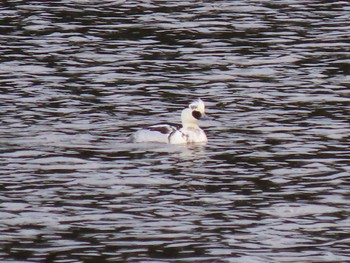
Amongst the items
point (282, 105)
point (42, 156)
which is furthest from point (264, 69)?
point (42, 156)

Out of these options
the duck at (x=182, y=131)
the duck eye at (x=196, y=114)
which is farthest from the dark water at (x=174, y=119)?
the duck eye at (x=196, y=114)

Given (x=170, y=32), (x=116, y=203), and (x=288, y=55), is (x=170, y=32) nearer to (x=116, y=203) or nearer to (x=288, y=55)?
(x=288, y=55)

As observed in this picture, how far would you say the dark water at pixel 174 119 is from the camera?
15.1 m

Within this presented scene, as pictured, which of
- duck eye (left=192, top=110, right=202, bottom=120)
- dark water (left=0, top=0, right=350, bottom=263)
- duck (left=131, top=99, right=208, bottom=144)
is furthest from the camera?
duck eye (left=192, top=110, right=202, bottom=120)

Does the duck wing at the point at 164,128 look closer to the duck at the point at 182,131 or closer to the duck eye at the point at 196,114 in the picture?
the duck at the point at 182,131

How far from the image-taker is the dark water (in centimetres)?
1514

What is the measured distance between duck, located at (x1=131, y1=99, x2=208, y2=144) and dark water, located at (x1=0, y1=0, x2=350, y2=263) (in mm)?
252

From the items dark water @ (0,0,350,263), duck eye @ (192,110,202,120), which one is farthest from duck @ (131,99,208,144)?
dark water @ (0,0,350,263)

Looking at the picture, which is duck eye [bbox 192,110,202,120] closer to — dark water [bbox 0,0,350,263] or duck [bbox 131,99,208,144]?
duck [bbox 131,99,208,144]

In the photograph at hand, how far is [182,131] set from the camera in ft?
68.9

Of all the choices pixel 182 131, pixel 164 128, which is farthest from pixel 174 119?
pixel 164 128

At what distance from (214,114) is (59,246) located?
840 centimetres

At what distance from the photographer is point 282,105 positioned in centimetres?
2298

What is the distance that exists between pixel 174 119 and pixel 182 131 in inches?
63.5
